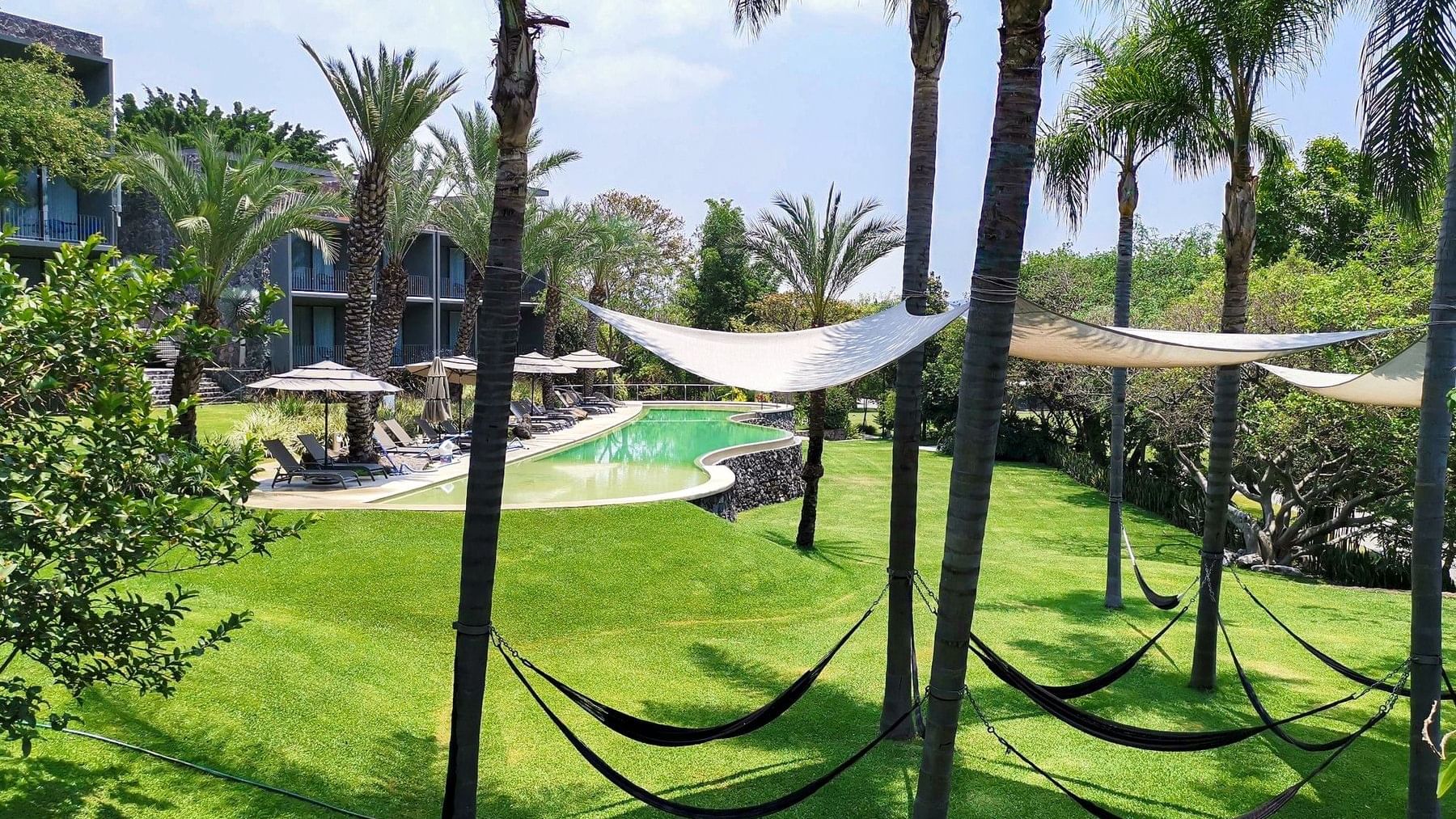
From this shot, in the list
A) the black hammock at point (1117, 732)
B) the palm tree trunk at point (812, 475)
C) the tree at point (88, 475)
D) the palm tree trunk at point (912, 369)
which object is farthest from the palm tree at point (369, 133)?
the black hammock at point (1117, 732)

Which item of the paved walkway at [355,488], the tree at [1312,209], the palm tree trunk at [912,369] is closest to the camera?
the palm tree trunk at [912,369]

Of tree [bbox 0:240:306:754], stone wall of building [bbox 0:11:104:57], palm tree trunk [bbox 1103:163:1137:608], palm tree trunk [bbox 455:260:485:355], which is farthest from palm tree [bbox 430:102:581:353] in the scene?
tree [bbox 0:240:306:754]

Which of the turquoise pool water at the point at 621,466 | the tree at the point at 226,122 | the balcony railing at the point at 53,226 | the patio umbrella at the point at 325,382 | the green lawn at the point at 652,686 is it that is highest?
the tree at the point at 226,122

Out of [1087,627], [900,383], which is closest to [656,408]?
[1087,627]

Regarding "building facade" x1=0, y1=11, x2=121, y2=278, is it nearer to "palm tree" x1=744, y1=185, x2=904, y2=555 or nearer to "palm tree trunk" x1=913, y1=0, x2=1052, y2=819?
"palm tree" x1=744, y1=185, x2=904, y2=555

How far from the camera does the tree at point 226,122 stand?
3881cm

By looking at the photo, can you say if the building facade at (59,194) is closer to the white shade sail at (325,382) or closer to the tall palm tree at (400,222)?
the tall palm tree at (400,222)

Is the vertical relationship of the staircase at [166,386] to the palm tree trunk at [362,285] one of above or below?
below

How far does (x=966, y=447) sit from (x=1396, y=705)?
5.52m

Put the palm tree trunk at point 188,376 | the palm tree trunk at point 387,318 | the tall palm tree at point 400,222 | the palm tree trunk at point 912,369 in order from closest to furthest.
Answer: the palm tree trunk at point 912,369
the palm tree trunk at point 188,376
the palm tree trunk at point 387,318
the tall palm tree at point 400,222

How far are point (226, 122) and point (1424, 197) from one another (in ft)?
150

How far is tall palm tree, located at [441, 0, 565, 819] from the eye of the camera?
4301 millimetres

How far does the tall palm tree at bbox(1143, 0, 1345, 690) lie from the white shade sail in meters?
9.62

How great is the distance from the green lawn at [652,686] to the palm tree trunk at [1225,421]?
372 millimetres
